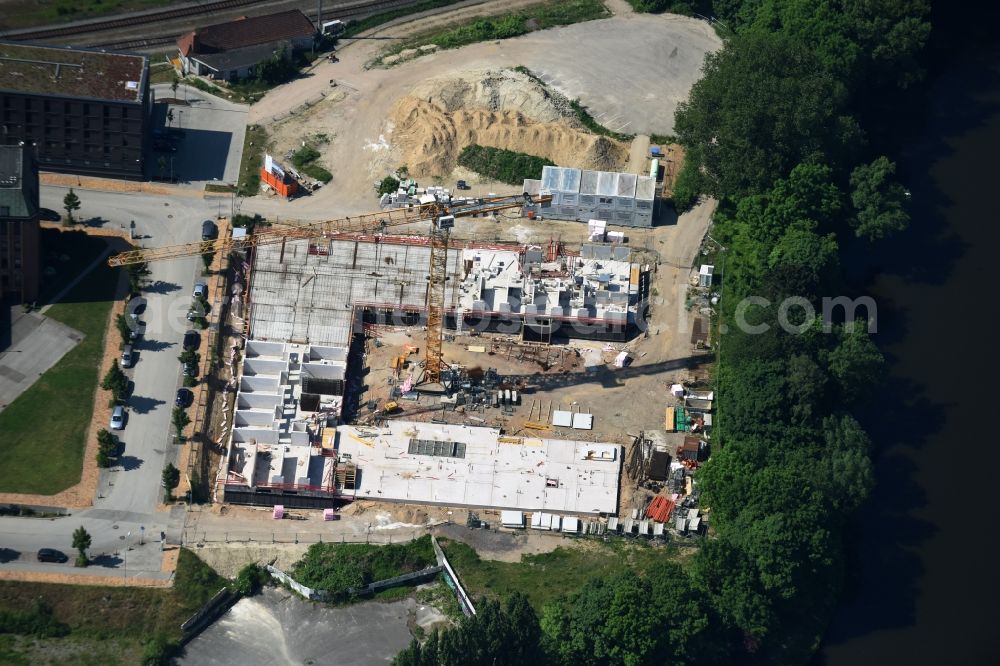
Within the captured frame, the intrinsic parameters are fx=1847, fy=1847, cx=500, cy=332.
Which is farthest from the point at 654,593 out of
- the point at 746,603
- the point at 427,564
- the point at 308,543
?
the point at 308,543

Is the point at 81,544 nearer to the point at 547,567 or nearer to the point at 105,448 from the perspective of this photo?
the point at 105,448

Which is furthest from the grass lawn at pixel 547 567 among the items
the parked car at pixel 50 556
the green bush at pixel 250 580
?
the parked car at pixel 50 556

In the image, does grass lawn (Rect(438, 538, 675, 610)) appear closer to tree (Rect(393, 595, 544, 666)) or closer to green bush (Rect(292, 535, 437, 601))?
green bush (Rect(292, 535, 437, 601))

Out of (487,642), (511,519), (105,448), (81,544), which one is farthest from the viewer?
(105,448)

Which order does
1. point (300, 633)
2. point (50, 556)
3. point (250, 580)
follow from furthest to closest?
1. point (250, 580)
2. point (50, 556)
3. point (300, 633)

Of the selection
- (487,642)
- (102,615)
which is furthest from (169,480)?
(487,642)

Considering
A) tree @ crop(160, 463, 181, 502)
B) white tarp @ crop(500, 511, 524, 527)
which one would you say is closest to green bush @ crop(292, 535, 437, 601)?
white tarp @ crop(500, 511, 524, 527)

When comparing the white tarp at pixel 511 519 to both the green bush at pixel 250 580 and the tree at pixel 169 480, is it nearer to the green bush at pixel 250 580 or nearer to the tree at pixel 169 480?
the green bush at pixel 250 580
